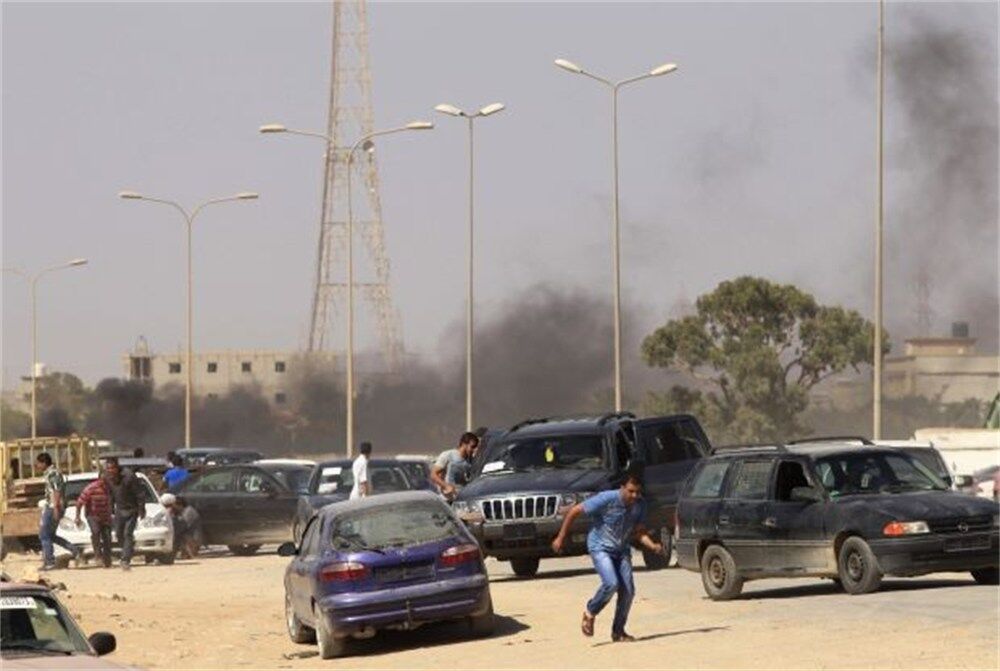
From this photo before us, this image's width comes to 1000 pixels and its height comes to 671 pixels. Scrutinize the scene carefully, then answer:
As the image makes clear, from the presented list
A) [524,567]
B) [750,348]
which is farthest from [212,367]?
[524,567]

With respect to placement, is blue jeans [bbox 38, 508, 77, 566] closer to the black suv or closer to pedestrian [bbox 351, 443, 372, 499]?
pedestrian [bbox 351, 443, 372, 499]

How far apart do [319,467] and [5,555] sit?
7.92 m

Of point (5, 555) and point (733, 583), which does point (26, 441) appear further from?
point (733, 583)

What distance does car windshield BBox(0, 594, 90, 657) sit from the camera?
15477 millimetres

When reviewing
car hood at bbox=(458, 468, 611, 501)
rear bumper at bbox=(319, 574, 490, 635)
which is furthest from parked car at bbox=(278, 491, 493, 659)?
car hood at bbox=(458, 468, 611, 501)

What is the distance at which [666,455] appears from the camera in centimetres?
3322

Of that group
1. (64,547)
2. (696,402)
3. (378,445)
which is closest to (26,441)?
(64,547)

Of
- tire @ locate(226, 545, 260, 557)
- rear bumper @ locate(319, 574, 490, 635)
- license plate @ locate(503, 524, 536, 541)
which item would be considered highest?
license plate @ locate(503, 524, 536, 541)

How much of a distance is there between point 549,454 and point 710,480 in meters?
5.98

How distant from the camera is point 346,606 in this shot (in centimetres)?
2377

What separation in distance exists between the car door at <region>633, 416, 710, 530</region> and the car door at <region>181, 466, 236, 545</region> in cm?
1189

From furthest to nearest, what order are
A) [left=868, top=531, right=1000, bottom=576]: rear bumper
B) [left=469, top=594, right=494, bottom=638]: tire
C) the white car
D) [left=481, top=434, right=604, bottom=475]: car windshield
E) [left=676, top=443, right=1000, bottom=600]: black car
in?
the white car, [left=481, top=434, right=604, bottom=475]: car windshield, [left=676, top=443, right=1000, bottom=600]: black car, [left=868, top=531, right=1000, bottom=576]: rear bumper, [left=469, top=594, right=494, bottom=638]: tire

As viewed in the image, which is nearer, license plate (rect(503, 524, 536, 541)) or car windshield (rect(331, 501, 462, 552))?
car windshield (rect(331, 501, 462, 552))

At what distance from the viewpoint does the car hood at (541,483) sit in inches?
1251
